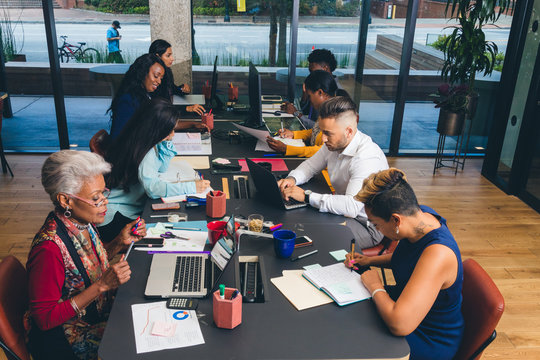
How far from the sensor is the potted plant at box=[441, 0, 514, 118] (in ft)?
17.5

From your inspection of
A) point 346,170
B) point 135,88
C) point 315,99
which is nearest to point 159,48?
point 135,88

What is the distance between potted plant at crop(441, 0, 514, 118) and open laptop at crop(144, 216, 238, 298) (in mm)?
4370

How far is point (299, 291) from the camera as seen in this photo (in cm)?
209

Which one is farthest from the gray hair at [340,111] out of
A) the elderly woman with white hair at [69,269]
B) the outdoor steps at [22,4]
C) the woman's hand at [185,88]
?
the outdoor steps at [22,4]

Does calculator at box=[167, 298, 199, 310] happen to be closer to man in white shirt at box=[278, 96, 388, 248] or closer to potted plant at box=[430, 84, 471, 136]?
man in white shirt at box=[278, 96, 388, 248]

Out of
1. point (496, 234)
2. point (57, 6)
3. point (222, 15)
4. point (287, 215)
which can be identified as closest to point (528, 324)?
point (496, 234)

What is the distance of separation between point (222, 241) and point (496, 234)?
3.42 metres

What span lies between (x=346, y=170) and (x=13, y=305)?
6.77 ft

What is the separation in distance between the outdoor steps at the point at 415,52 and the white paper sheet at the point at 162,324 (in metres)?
5.15

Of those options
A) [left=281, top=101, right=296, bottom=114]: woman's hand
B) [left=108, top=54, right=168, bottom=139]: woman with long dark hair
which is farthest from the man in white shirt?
[left=281, top=101, right=296, bottom=114]: woman's hand

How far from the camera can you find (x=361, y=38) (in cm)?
620

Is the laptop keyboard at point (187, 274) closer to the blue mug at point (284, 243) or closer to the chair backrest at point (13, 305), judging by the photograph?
the blue mug at point (284, 243)

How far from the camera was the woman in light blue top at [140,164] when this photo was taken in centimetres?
295

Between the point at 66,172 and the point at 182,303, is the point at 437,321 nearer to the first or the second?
the point at 182,303
